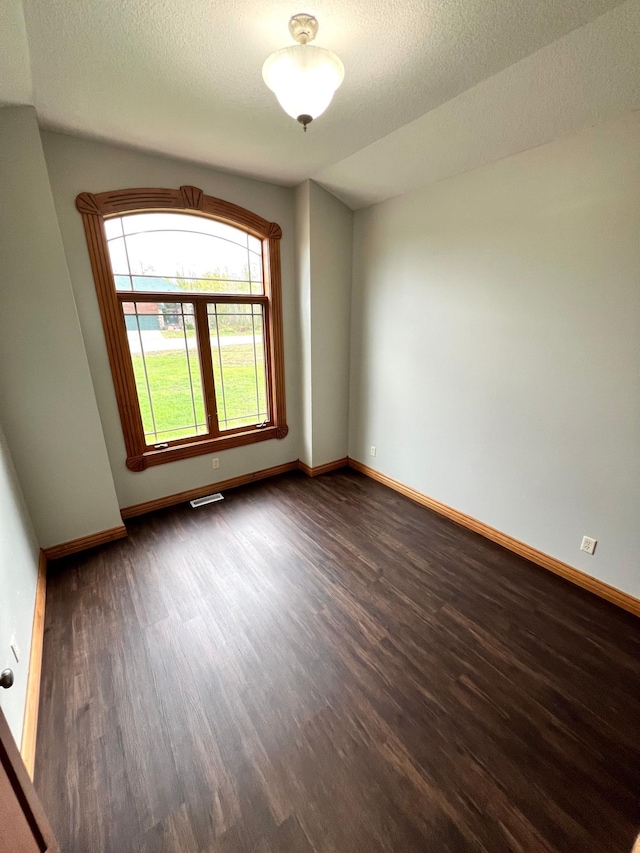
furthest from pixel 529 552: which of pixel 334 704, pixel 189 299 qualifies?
pixel 189 299

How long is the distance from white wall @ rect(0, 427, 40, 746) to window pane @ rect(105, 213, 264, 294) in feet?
5.03

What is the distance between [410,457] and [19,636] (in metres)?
2.87

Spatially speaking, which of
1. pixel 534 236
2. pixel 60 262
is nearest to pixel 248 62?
pixel 60 262

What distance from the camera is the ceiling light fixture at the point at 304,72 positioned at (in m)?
1.24

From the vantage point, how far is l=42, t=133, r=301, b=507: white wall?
2266 mm

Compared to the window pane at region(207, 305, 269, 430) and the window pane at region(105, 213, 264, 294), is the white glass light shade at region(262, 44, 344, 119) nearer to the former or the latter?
the window pane at region(105, 213, 264, 294)

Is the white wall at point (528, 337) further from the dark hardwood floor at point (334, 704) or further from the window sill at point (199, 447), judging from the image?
the window sill at point (199, 447)

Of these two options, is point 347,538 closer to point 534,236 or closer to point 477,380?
point 477,380

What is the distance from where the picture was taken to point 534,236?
2121 millimetres

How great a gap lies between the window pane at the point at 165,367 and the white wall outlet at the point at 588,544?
3.13m

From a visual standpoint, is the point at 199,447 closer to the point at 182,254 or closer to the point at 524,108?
the point at 182,254

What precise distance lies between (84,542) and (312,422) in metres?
2.19

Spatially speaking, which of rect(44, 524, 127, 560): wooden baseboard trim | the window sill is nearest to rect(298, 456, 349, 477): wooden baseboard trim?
the window sill

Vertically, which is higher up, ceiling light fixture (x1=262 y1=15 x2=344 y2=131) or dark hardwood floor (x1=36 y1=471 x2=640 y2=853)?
ceiling light fixture (x1=262 y1=15 x2=344 y2=131)
